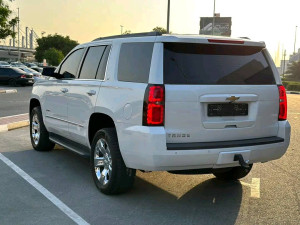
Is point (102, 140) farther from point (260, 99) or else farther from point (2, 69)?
point (2, 69)

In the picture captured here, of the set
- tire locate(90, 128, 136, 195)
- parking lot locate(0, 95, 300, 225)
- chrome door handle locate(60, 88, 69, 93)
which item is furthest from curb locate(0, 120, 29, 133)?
tire locate(90, 128, 136, 195)

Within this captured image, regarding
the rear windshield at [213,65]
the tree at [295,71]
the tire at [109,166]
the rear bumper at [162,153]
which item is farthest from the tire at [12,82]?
the tree at [295,71]

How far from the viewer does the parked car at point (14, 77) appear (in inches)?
1141

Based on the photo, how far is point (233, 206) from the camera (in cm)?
450

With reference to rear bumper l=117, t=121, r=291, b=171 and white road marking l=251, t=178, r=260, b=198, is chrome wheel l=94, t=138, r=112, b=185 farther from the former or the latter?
white road marking l=251, t=178, r=260, b=198

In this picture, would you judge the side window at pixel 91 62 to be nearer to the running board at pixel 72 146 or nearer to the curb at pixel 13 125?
the running board at pixel 72 146

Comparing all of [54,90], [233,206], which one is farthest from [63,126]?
[233,206]

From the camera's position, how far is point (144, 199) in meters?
4.73

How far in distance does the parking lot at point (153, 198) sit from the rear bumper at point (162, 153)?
0.53 m

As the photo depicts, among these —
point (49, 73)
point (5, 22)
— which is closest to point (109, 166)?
point (49, 73)

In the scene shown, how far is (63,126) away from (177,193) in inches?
83.4

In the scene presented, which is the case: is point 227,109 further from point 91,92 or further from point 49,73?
point 49,73

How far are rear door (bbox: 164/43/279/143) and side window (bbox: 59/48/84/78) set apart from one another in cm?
214

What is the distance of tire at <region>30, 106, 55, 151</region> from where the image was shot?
22.9ft
